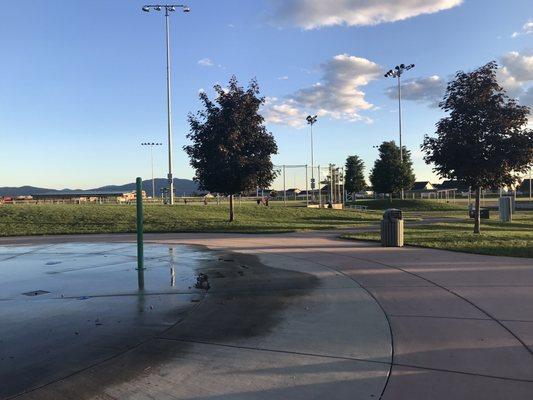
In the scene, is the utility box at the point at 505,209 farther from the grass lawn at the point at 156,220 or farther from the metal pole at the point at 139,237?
the metal pole at the point at 139,237

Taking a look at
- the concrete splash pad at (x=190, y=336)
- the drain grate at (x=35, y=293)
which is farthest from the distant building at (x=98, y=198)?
the concrete splash pad at (x=190, y=336)

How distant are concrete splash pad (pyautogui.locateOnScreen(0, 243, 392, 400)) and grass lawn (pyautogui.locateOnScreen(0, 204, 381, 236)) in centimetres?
1124

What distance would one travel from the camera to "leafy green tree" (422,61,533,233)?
15.8m

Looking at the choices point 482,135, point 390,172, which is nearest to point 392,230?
point 482,135

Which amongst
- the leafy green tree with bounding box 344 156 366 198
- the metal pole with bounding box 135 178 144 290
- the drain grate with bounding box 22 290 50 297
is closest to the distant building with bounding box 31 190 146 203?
the leafy green tree with bounding box 344 156 366 198

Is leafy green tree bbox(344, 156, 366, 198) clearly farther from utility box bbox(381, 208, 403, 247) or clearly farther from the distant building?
utility box bbox(381, 208, 403, 247)

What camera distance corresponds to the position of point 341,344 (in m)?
5.12

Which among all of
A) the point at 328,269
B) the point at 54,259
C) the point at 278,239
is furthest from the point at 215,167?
the point at 328,269

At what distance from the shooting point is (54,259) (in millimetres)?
11703

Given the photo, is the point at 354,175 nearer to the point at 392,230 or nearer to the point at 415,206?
the point at 415,206

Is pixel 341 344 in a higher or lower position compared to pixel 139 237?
lower

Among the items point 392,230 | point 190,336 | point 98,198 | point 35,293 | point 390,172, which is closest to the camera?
point 190,336

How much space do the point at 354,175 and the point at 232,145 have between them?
1628 inches

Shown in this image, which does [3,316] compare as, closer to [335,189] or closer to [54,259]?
[54,259]
